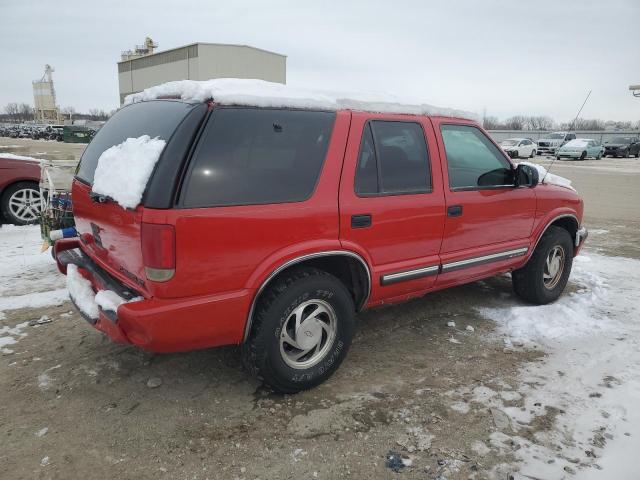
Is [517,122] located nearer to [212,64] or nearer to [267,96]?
[212,64]

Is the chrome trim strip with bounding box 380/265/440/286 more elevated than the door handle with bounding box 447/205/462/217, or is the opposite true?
the door handle with bounding box 447/205/462/217

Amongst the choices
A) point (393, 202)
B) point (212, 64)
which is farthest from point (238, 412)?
point (212, 64)

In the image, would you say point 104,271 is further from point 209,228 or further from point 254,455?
point 254,455

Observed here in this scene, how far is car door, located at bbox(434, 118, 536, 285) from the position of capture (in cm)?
376

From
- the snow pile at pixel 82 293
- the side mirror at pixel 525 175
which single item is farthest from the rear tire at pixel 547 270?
the snow pile at pixel 82 293

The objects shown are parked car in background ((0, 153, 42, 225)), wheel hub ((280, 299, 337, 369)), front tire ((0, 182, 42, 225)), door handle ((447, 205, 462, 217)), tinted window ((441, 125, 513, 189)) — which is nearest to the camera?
wheel hub ((280, 299, 337, 369))

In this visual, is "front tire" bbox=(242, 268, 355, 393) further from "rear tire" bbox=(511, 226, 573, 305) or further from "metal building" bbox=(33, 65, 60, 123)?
"metal building" bbox=(33, 65, 60, 123)

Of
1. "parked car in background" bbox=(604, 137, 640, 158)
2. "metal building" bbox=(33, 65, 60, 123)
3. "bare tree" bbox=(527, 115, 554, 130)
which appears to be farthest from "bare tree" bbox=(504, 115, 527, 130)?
"metal building" bbox=(33, 65, 60, 123)

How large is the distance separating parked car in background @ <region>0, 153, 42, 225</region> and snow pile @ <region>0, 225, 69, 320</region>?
483 millimetres

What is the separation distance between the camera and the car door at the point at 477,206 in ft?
12.3

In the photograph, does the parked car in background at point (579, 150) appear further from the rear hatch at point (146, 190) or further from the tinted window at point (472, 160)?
the rear hatch at point (146, 190)

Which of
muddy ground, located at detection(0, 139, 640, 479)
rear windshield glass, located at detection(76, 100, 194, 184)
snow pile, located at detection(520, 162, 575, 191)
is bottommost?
muddy ground, located at detection(0, 139, 640, 479)

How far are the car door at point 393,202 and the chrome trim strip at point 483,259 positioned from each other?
167 mm

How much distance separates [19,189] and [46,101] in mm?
103677
